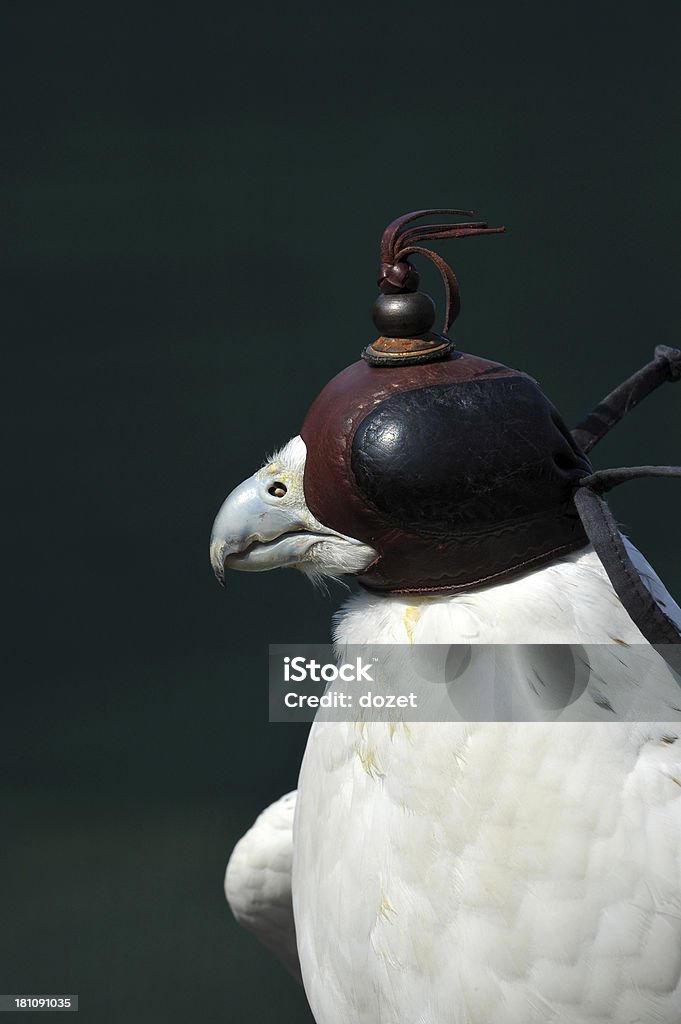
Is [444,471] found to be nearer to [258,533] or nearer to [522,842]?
[258,533]

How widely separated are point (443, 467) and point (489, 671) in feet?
0.61

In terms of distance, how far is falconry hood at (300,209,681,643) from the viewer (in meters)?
1.36

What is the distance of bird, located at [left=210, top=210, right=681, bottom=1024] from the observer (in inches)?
54.1

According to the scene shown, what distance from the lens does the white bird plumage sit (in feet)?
4.52

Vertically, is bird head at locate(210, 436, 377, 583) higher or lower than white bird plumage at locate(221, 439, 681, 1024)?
higher

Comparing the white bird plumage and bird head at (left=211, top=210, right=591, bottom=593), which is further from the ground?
bird head at (left=211, top=210, right=591, bottom=593)

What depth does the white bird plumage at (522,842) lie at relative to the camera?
4.52 feet

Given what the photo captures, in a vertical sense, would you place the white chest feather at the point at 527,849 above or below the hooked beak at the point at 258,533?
below

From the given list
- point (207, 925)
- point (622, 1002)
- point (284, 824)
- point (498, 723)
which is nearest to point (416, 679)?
point (498, 723)

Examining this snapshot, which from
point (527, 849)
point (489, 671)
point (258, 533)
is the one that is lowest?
point (527, 849)

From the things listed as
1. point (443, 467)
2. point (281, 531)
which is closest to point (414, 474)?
point (443, 467)

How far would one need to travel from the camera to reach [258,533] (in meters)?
1.45

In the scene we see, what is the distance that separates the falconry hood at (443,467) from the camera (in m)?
1.36

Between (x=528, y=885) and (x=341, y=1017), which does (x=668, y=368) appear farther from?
(x=341, y=1017)
